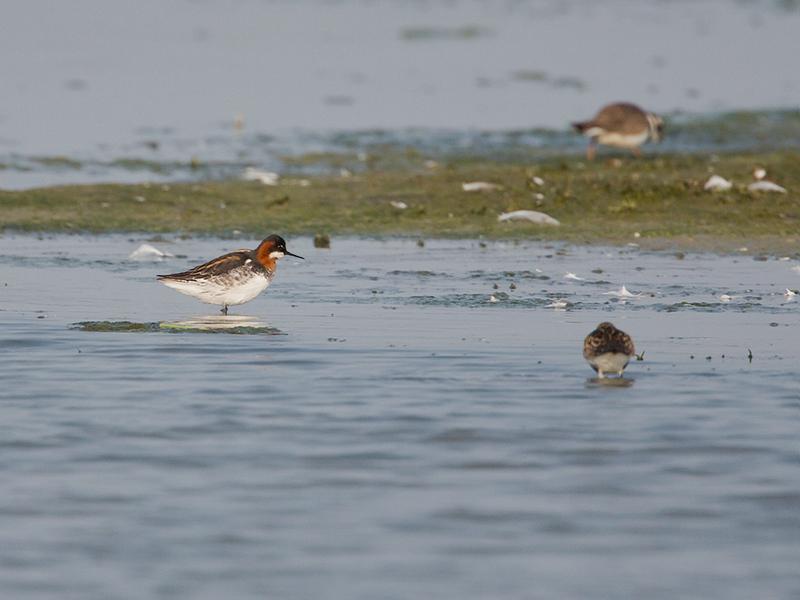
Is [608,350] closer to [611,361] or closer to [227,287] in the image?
[611,361]

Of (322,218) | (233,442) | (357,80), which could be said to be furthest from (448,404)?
(357,80)

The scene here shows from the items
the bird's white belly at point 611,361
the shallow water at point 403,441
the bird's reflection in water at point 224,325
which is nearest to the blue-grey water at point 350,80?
the bird's reflection in water at point 224,325

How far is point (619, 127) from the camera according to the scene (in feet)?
89.1

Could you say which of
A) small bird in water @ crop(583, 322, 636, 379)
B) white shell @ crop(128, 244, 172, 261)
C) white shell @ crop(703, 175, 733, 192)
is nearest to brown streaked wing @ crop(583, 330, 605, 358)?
small bird in water @ crop(583, 322, 636, 379)

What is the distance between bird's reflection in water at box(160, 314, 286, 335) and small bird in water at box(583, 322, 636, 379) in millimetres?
3100

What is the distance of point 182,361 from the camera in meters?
13.7

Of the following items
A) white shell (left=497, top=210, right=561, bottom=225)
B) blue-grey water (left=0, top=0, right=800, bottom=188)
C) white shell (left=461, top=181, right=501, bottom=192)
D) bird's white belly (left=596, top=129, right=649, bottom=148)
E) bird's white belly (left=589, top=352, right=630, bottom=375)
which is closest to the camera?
bird's white belly (left=589, top=352, right=630, bottom=375)

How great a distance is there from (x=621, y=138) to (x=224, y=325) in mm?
13023

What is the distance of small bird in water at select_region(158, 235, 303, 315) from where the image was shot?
632 inches

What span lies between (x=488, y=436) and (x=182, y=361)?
3.29 metres

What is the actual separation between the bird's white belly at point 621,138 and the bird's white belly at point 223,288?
12.0 metres

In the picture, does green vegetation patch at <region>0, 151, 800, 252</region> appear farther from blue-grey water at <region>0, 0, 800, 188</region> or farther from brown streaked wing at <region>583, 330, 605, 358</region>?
brown streaked wing at <region>583, 330, 605, 358</region>

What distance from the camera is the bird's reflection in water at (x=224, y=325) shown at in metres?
15.1

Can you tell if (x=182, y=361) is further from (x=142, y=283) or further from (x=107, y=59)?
(x=107, y=59)
